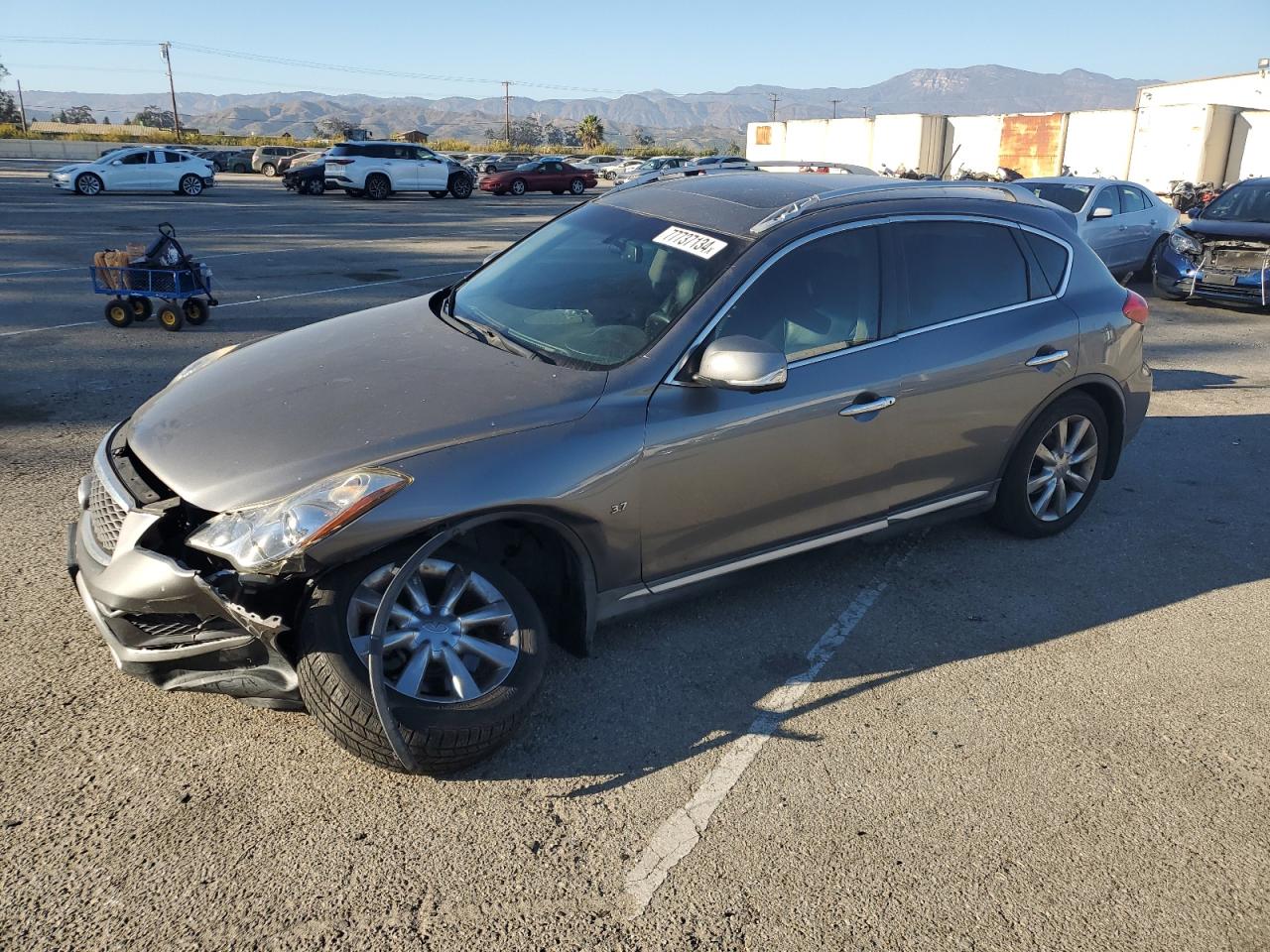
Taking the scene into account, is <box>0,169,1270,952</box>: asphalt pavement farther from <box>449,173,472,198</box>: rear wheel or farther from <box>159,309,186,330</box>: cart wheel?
<box>449,173,472,198</box>: rear wheel

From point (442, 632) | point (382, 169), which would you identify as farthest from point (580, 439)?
point (382, 169)

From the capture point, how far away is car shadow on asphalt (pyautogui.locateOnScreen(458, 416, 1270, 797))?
3.37m

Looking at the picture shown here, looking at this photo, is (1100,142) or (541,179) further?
(1100,142)

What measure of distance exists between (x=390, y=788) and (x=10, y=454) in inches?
165

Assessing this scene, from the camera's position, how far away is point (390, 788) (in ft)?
10.00

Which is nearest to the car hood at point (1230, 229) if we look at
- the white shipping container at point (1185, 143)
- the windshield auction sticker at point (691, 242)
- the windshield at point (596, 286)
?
the windshield at point (596, 286)

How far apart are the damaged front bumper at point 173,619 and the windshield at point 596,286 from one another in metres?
1.46

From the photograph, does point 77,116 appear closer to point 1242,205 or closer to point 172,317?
point 172,317

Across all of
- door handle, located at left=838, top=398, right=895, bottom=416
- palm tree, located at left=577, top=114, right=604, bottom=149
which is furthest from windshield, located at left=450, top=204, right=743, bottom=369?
palm tree, located at left=577, top=114, right=604, bottom=149

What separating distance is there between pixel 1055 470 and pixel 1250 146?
3535 cm

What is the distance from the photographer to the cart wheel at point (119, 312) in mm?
9258

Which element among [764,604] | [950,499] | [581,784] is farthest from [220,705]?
[950,499]

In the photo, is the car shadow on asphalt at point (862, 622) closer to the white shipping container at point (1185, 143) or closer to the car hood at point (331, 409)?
the car hood at point (331, 409)

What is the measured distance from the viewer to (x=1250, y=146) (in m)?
33.0
